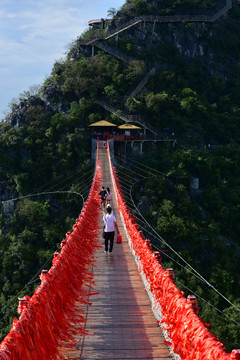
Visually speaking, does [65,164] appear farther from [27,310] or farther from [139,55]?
[27,310]

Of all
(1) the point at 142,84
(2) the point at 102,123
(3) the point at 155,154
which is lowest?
(3) the point at 155,154

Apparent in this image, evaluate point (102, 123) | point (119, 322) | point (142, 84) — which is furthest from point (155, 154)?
point (119, 322)

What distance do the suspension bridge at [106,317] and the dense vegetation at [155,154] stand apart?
8780mm

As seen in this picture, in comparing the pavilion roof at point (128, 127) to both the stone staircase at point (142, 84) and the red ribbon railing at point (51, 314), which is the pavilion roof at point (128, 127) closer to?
the stone staircase at point (142, 84)

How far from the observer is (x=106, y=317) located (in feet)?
16.5

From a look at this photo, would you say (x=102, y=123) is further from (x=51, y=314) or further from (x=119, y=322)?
(x=51, y=314)

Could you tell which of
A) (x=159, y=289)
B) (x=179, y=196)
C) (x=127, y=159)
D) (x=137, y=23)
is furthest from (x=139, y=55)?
(x=159, y=289)

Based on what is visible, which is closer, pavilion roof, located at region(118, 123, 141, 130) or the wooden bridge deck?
the wooden bridge deck

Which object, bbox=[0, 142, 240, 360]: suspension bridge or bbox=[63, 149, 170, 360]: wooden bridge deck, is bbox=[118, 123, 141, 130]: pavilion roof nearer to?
bbox=[0, 142, 240, 360]: suspension bridge

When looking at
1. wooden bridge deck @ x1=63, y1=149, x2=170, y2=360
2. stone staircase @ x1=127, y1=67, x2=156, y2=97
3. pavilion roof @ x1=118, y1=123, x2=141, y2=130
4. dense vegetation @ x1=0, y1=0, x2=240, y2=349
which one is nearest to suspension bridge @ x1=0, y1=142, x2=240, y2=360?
wooden bridge deck @ x1=63, y1=149, x2=170, y2=360

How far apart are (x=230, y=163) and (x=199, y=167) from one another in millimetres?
2605

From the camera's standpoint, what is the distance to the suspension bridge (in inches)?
118

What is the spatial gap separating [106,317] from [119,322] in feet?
0.67

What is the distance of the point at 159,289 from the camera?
4.31m
